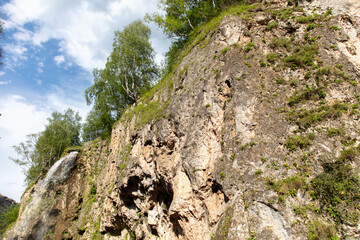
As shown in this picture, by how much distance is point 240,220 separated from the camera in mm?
7684

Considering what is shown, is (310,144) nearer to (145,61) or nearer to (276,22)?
(276,22)

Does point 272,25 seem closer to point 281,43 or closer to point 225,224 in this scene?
point 281,43

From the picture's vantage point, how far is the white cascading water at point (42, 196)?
71.1 ft

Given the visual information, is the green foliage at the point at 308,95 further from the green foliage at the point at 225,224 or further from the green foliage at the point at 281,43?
the green foliage at the point at 225,224

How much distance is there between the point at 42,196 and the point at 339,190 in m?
26.5

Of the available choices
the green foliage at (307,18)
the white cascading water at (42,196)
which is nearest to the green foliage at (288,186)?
the green foliage at (307,18)

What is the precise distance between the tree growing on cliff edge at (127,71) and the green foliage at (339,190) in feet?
68.0

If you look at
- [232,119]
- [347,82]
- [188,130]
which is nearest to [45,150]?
[188,130]

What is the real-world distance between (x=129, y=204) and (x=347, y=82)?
16.2 m

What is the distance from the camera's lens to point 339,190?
715 centimetres

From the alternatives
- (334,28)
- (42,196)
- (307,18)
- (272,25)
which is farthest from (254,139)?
(42,196)

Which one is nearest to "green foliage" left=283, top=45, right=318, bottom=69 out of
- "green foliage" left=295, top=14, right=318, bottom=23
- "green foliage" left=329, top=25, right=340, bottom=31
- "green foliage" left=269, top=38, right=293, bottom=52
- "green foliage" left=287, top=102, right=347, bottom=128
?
"green foliage" left=269, top=38, right=293, bottom=52

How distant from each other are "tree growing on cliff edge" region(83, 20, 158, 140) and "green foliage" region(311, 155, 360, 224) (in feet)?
68.0

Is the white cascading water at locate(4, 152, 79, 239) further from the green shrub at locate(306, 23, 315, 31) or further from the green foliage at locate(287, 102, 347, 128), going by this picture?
the green shrub at locate(306, 23, 315, 31)
